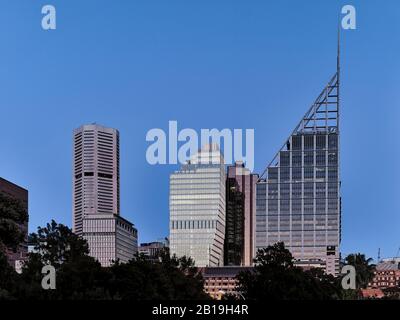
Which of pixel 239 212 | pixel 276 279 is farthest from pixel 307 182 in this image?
pixel 276 279

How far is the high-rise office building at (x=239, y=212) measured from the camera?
5815 mm

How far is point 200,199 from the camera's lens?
6844mm

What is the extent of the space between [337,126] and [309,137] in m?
1.12

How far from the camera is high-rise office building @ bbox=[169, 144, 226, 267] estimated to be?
518cm

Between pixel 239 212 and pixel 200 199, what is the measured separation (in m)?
1.54

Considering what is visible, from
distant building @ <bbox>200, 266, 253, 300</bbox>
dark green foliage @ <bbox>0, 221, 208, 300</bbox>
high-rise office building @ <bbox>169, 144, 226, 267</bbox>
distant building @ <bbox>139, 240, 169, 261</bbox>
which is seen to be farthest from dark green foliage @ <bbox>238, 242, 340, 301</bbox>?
high-rise office building @ <bbox>169, 144, 226, 267</bbox>

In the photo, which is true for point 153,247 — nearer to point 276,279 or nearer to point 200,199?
point 200,199

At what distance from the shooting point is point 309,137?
714 cm

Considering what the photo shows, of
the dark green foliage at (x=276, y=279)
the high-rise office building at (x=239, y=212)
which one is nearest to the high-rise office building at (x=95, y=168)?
the high-rise office building at (x=239, y=212)

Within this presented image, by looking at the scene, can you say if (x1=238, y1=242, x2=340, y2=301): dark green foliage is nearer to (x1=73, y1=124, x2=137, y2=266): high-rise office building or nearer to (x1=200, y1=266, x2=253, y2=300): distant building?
(x1=200, y1=266, x2=253, y2=300): distant building

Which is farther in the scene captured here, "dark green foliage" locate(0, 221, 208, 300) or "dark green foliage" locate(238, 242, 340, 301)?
"dark green foliage" locate(238, 242, 340, 301)

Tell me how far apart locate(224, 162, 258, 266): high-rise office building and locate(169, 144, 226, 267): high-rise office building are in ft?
0.35
